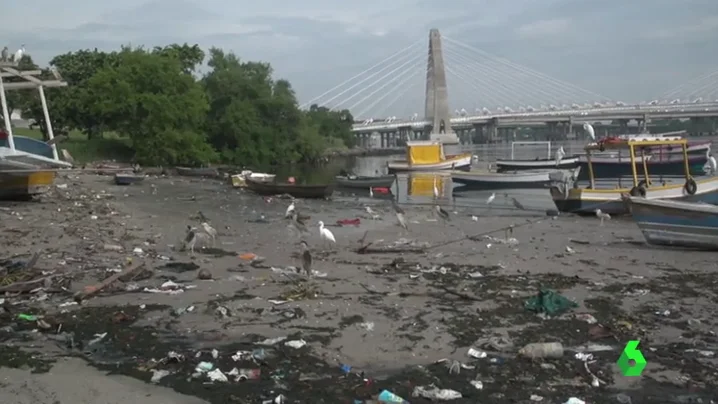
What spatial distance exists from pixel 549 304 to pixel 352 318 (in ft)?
7.46

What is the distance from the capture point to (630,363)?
5988 millimetres

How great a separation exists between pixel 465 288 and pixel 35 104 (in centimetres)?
3984

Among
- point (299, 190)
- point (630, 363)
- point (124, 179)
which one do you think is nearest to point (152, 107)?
point (124, 179)

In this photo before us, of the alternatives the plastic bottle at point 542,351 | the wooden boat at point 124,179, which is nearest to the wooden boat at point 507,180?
the wooden boat at point 124,179

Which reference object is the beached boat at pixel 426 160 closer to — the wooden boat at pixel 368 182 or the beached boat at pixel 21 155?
the wooden boat at pixel 368 182

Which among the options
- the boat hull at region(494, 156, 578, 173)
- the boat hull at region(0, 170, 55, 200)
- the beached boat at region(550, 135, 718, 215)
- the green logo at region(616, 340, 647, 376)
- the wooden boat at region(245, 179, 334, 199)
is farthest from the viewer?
the boat hull at region(494, 156, 578, 173)

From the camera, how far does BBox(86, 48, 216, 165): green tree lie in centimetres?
4550

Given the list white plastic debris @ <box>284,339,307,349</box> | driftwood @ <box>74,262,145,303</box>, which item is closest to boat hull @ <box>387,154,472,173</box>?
driftwood @ <box>74,262,145,303</box>

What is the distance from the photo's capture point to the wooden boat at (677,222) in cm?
1244

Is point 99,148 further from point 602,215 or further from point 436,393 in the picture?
point 436,393

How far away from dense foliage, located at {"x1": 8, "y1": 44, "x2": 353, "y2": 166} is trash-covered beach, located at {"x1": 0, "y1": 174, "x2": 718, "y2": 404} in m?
29.5

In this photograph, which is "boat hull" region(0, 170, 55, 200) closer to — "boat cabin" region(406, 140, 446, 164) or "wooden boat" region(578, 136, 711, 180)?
"wooden boat" region(578, 136, 711, 180)

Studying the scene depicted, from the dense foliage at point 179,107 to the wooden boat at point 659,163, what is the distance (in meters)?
26.7

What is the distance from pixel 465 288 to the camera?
9.11 meters
